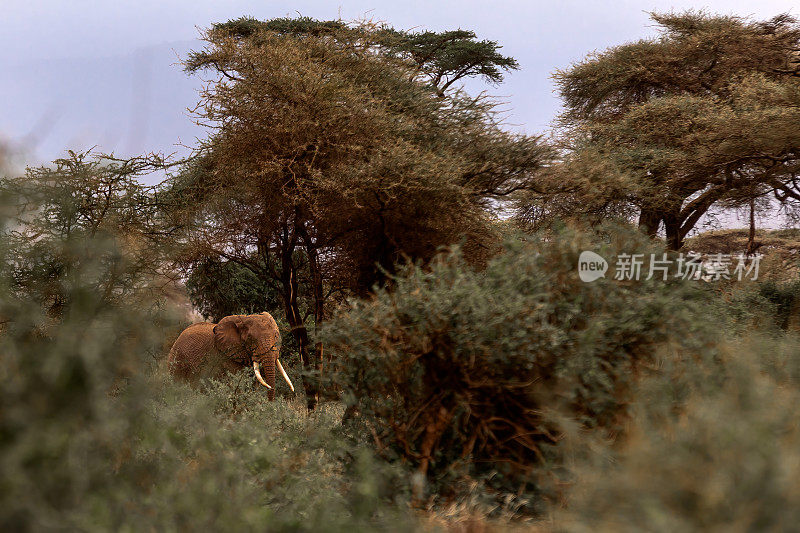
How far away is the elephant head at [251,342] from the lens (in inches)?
468

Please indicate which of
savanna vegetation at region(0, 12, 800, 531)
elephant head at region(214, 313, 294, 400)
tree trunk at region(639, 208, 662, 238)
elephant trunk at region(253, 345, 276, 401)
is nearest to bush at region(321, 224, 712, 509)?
savanna vegetation at region(0, 12, 800, 531)

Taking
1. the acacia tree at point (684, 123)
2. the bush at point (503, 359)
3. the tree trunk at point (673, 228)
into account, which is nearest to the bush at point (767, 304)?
the acacia tree at point (684, 123)

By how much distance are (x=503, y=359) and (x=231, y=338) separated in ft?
26.6

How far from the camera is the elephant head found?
11.9m

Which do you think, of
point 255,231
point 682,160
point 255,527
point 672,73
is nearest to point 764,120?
point 682,160

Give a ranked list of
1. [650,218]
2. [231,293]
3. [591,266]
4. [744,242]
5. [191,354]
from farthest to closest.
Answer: [744,242] → [231,293] → [650,218] → [191,354] → [591,266]

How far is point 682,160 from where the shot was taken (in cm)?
1544

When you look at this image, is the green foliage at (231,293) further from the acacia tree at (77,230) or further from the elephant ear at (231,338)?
the acacia tree at (77,230)

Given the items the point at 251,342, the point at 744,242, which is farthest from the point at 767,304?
the point at 744,242

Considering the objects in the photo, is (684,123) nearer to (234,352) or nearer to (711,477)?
(234,352)

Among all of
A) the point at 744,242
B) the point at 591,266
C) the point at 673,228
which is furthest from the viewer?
the point at 744,242

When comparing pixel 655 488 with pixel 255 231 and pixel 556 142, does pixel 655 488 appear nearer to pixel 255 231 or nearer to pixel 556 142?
pixel 255 231

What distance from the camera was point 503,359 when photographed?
5426 mm

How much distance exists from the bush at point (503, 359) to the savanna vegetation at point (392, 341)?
30 millimetres
